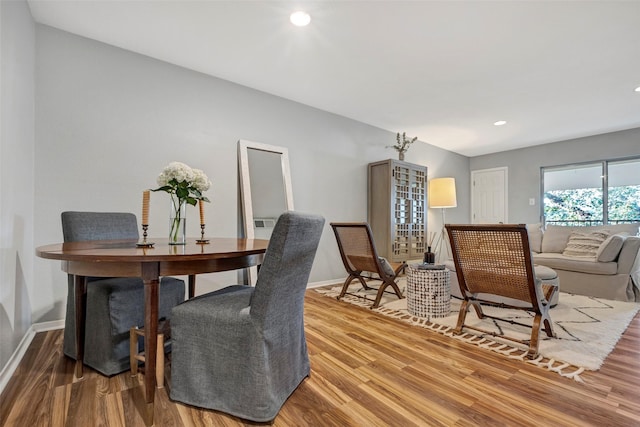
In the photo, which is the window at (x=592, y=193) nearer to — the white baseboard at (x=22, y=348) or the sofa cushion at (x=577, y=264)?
the sofa cushion at (x=577, y=264)

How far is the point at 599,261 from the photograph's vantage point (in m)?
3.46

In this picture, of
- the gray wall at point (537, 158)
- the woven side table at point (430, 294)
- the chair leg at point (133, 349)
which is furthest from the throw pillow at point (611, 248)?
the chair leg at point (133, 349)

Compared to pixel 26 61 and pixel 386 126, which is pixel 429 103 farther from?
pixel 26 61

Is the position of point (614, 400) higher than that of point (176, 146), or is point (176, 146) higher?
point (176, 146)

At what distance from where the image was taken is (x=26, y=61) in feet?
6.79

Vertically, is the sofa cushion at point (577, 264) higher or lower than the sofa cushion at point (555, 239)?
lower

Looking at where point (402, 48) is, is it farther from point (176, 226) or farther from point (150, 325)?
point (150, 325)

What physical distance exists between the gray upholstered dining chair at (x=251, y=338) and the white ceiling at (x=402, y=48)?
5.99 feet

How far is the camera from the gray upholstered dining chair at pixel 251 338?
1.25 metres

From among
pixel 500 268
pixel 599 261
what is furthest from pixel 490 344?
pixel 599 261

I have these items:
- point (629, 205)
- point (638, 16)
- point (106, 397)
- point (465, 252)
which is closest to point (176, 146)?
point (106, 397)

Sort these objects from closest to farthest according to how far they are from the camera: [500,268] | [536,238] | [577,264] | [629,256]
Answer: [500,268] < [629,256] < [577,264] < [536,238]

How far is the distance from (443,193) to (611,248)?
2.40m

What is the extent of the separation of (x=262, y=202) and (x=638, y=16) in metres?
3.49
